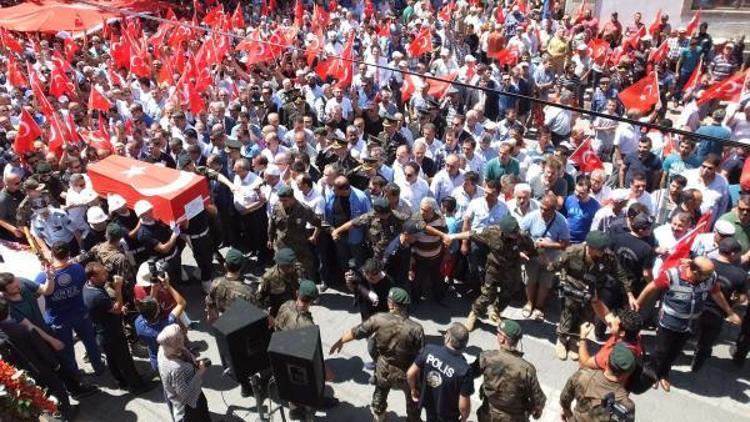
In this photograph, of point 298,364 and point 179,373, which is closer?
point 298,364

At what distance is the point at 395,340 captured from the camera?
4715 mm

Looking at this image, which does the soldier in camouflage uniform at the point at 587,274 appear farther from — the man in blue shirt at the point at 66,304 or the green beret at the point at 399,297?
the man in blue shirt at the point at 66,304

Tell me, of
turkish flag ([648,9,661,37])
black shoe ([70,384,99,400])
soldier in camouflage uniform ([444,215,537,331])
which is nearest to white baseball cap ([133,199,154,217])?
black shoe ([70,384,99,400])

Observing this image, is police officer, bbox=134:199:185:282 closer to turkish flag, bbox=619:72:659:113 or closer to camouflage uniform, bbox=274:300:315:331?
camouflage uniform, bbox=274:300:315:331

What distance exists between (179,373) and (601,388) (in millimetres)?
3129

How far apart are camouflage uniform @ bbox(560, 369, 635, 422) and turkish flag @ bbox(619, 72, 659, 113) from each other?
6658 mm

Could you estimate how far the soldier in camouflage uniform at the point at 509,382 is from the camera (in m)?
4.18

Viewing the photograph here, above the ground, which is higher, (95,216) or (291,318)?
(95,216)

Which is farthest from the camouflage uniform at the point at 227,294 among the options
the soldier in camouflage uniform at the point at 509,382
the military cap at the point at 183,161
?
the military cap at the point at 183,161

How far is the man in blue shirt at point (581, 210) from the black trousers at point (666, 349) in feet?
4.80

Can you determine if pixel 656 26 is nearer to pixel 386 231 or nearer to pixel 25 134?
pixel 386 231

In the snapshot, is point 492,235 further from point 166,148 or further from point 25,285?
point 166,148

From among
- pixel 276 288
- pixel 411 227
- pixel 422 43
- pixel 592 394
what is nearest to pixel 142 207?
pixel 276 288

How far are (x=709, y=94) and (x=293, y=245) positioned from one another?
6.81 metres
